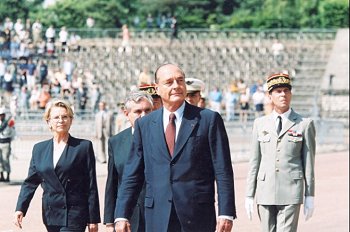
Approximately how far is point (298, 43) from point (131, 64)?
8.11m

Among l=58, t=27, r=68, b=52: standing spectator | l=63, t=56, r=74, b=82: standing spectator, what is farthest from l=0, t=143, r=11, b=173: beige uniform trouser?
l=58, t=27, r=68, b=52: standing spectator

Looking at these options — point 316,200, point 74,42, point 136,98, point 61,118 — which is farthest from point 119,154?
point 74,42

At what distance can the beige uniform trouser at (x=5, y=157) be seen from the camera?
23.2 meters

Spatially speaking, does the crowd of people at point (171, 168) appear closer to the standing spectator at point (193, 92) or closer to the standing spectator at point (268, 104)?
the standing spectator at point (193, 92)

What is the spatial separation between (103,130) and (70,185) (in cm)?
2107

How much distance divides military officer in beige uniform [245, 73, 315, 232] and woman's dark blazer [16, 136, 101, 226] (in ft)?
5.61

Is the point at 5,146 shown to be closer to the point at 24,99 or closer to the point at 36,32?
the point at 24,99

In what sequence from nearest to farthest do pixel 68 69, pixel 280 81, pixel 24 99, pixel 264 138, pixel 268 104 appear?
pixel 280 81 → pixel 264 138 → pixel 268 104 → pixel 24 99 → pixel 68 69

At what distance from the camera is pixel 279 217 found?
35.7 feet

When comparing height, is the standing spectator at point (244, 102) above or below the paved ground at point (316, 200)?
above

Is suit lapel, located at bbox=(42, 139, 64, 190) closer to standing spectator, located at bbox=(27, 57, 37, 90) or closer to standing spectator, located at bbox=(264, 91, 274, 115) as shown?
standing spectator, located at bbox=(264, 91, 274, 115)

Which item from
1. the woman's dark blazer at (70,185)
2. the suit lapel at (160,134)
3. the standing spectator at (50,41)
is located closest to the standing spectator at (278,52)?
the standing spectator at (50,41)

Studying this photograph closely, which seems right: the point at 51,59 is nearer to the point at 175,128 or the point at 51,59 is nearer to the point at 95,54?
the point at 95,54

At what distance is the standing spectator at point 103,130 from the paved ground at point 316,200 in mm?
1838
